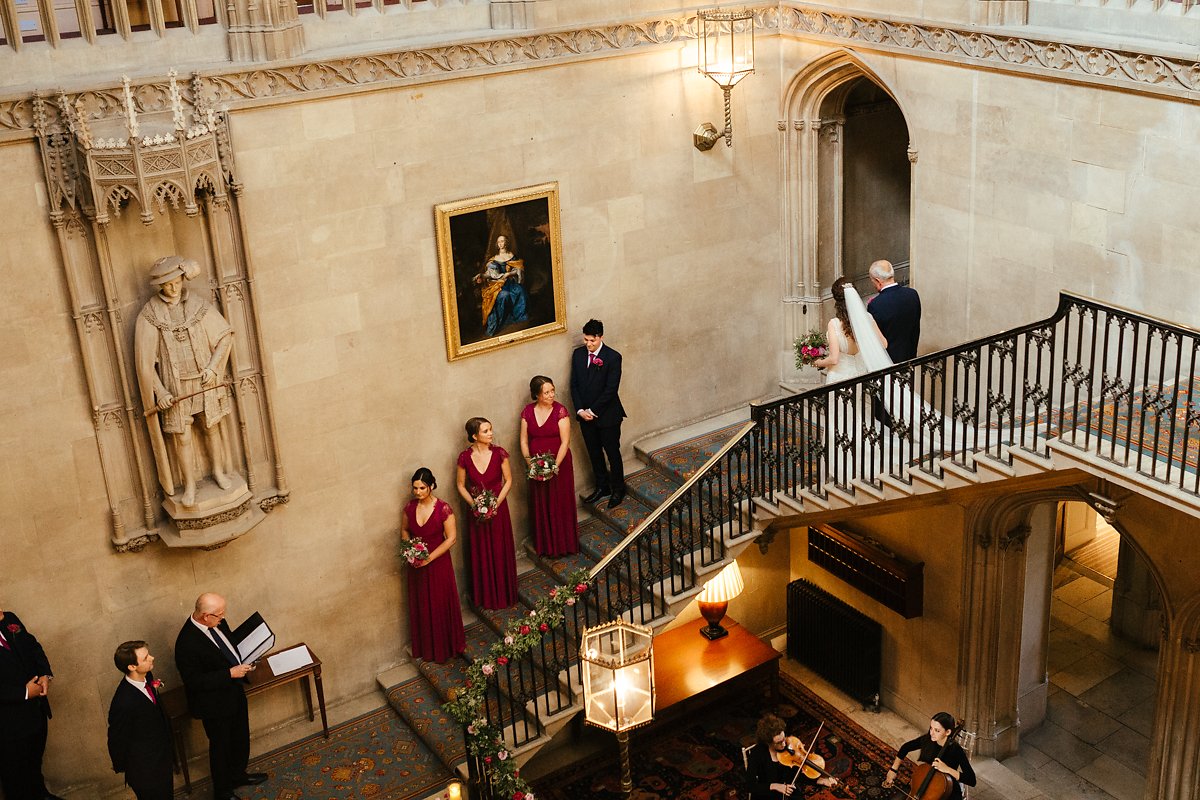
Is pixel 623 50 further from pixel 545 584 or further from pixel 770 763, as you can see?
pixel 770 763

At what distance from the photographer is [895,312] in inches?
359

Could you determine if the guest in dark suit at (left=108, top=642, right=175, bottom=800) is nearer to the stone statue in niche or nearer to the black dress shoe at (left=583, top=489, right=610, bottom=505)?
the stone statue in niche

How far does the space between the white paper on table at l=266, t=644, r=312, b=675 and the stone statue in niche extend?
1.34 m

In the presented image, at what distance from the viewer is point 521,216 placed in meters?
9.96

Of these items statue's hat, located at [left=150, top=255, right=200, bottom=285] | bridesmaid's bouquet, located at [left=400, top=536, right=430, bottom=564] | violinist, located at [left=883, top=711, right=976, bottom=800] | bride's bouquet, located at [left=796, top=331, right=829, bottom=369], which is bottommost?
violinist, located at [left=883, top=711, right=976, bottom=800]

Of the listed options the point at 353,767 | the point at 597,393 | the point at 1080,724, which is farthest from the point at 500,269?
the point at 1080,724

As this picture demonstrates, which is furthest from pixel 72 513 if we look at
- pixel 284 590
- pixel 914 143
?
pixel 914 143

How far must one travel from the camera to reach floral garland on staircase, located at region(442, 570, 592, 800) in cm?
862

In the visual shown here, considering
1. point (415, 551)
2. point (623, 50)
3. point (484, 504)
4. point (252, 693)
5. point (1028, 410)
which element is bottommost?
point (252, 693)

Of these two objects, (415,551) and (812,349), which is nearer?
(415,551)

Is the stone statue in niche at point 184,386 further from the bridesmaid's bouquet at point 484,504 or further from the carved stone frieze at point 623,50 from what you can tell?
the bridesmaid's bouquet at point 484,504

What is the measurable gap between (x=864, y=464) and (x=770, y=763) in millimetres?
2144

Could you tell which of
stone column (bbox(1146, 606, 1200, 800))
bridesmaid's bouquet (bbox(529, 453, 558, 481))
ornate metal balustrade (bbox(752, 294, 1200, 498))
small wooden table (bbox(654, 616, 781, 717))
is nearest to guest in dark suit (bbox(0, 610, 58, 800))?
bridesmaid's bouquet (bbox(529, 453, 558, 481))

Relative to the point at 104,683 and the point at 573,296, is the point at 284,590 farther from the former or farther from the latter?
the point at 573,296
